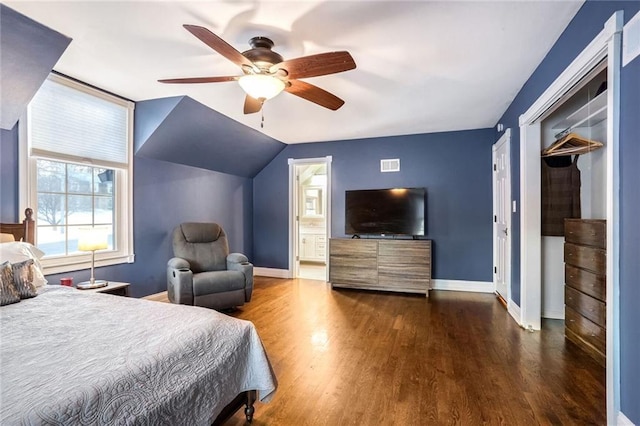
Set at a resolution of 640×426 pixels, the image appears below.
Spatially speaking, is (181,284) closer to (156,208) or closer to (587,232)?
(156,208)

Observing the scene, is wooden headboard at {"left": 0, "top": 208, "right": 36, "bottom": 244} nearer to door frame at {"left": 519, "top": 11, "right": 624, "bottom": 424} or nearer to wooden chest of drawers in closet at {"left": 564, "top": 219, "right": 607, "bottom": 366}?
door frame at {"left": 519, "top": 11, "right": 624, "bottom": 424}

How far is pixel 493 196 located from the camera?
4.49m

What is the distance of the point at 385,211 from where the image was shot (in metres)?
4.75

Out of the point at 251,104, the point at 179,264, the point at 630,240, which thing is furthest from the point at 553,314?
the point at 179,264

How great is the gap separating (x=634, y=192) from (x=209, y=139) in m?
4.15

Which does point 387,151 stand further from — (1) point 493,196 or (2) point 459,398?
(2) point 459,398

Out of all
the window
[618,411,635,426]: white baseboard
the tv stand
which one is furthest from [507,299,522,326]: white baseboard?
the window

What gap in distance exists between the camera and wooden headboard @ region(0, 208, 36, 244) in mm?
2436

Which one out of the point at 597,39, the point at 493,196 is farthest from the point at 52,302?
the point at 493,196

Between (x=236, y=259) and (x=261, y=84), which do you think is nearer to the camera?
(x=261, y=84)

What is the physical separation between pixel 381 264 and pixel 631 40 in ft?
11.5

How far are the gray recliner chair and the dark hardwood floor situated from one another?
318 millimetres

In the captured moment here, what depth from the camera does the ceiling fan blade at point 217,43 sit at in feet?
5.35

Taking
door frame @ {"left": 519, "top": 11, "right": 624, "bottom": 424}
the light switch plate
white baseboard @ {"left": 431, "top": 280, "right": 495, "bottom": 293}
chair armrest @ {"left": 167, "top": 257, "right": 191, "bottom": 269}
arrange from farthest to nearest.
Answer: white baseboard @ {"left": 431, "top": 280, "right": 495, "bottom": 293}, chair armrest @ {"left": 167, "top": 257, "right": 191, "bottom": 269}, door frame @ {"left": 519, "top": 11, "right": 624, "bottom": 424}, the light switch plate
